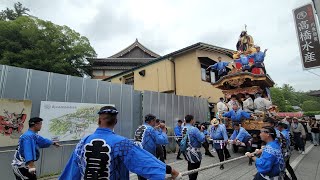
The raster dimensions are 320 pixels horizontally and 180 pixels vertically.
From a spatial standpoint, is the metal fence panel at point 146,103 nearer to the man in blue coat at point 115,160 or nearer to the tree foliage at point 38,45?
the man in blue coat at point 115,160

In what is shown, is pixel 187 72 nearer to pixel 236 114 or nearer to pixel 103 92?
pixel 236 114

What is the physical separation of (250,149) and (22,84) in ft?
30.9

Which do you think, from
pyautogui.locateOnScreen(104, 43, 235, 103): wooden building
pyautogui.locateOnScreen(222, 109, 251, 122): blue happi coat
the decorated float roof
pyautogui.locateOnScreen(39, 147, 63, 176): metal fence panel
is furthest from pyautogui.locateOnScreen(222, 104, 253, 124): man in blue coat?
pyautogui.locateOnScreen(39, 147, 63, 176): metal fence panel

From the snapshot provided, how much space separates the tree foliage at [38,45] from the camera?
727 inches

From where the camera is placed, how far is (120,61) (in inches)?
1125

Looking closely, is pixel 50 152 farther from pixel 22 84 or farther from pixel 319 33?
pixel 319 33

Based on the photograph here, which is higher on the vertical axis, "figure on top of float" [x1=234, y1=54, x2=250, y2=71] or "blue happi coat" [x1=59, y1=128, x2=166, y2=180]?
"figure on top of float" [x1=234, y1=54, x2=250, y2=71]

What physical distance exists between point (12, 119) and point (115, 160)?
19.8 feet

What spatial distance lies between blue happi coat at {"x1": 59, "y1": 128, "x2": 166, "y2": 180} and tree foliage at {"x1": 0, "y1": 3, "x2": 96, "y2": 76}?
746 inches

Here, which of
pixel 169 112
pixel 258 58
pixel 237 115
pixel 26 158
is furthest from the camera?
pixel 169 112

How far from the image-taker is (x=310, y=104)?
50.1 m

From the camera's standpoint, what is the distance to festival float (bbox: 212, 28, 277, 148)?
10867mm

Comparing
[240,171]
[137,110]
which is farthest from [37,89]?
[240,171]

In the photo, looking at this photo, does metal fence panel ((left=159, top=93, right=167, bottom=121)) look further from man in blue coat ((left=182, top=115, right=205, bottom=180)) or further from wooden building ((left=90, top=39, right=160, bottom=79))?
wooden building ((left=90, top=39, right=160, bottom=79))
